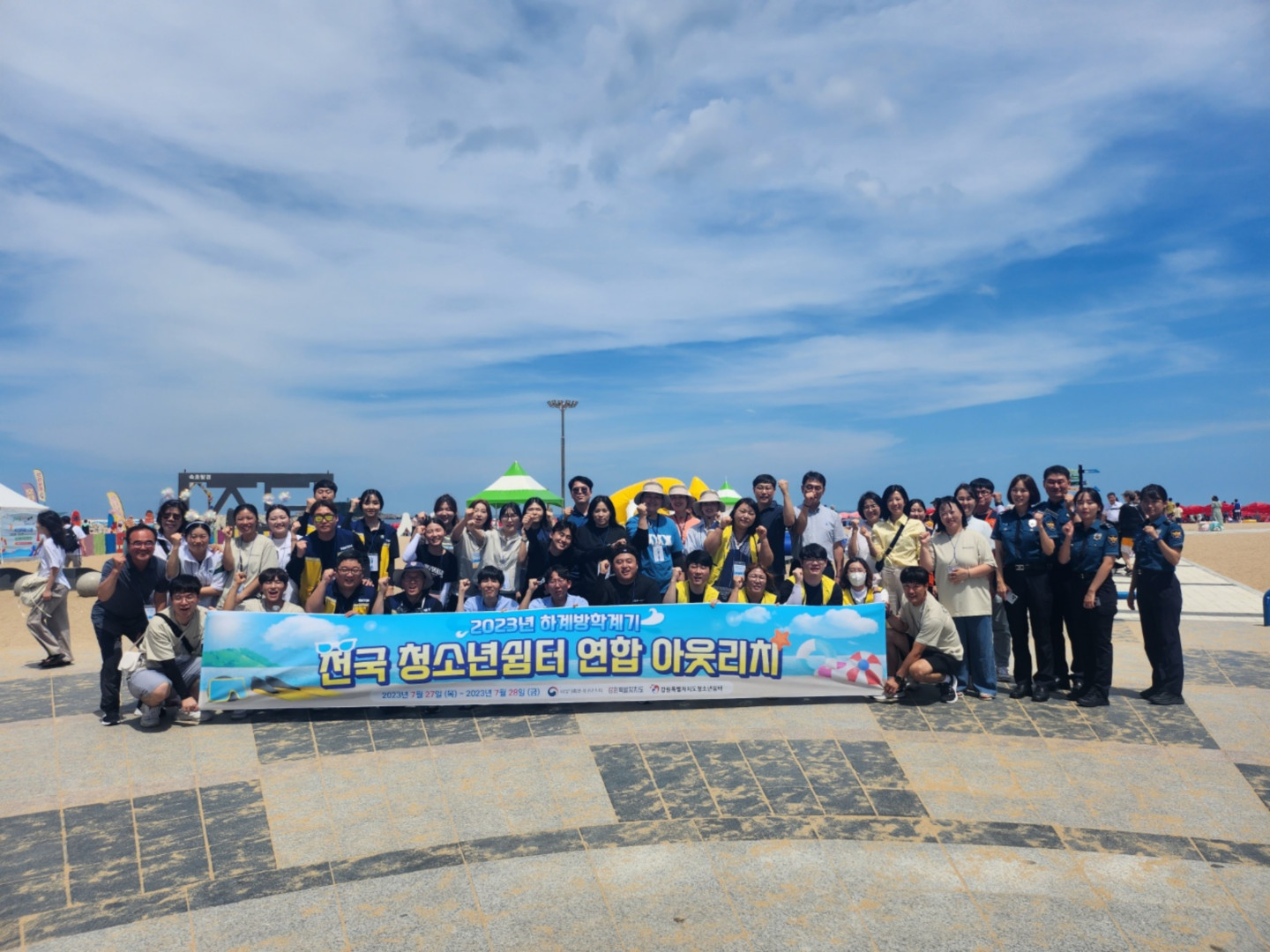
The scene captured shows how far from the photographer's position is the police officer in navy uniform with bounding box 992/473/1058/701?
23.3 ft

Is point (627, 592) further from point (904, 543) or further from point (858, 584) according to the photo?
point (904, 543)

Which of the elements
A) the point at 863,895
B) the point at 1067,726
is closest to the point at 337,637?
the point at 863,895

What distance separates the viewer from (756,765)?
5.84 meters

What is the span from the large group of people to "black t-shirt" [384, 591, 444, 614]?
0.06ft

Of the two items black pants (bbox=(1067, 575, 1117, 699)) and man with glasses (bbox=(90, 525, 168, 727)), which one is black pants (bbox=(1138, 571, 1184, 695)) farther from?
man with glasses (bbox=(90, 525, 168, 727))

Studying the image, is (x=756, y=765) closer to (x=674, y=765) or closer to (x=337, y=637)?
(x=674, y=765)

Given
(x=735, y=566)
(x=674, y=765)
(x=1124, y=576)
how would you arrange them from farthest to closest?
(x=1124, y=576) < (x=735, y=566) < (x=674, y=765)

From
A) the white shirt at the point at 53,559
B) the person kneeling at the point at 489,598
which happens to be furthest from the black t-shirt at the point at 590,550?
the white shirt at the point at 53,559

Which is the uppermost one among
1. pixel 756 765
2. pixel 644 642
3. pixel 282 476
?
pixel 282 476

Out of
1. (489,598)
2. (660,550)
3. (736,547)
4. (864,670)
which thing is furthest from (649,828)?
(736,547)

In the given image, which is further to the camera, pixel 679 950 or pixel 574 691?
pixel 574 691

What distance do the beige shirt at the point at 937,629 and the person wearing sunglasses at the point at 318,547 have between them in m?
→ 5.43

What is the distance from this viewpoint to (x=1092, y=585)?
6805 millimetres

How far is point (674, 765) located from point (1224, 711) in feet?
16.1
